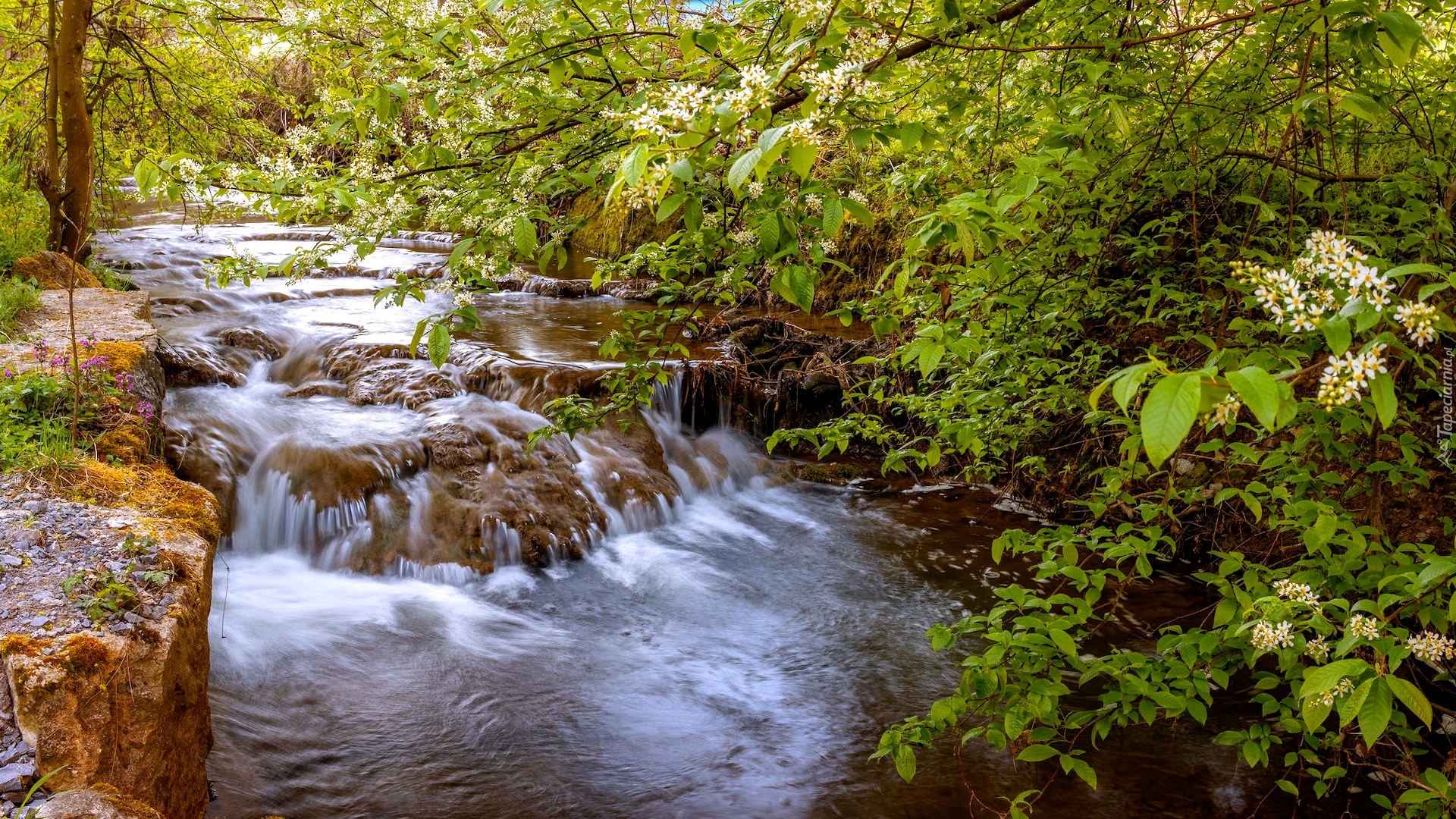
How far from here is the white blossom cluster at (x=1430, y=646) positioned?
6.48ft

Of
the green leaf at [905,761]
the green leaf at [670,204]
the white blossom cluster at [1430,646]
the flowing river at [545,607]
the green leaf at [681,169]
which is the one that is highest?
the green leaf at [681,169]

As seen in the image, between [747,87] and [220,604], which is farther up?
[747,87]

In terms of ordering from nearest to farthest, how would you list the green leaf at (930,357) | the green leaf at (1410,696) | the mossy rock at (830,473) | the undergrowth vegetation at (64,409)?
the green leaf at (1410,696) → the green leaf at (930,357) → the undergrowth vegetation at (64,409) → the mossy rock at (830,473)

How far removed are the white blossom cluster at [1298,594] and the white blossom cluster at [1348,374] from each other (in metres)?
0.82

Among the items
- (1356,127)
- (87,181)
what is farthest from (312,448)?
(1356,127)

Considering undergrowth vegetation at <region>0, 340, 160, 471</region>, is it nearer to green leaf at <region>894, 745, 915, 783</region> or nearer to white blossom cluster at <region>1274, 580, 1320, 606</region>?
green leaf at <region>894, 745, 915, 783</region>

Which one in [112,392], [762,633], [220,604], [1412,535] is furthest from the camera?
[762,633]

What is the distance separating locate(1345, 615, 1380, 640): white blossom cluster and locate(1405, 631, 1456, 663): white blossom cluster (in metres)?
0.17

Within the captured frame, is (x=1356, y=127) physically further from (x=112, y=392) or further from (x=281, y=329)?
(x=281, y=329)

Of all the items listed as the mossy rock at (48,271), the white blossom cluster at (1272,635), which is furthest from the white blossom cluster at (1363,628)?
the mossy rock at (48,271)

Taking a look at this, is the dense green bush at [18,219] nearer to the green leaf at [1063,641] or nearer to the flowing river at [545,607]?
the flowing river at [545,607]

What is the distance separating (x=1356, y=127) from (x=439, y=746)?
5.05 meters

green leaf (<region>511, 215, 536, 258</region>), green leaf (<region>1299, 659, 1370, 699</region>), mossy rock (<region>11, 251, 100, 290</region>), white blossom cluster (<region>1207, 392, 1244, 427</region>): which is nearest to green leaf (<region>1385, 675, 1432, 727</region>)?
green leaf (<region>1299, 659, 1370, 699</region>)

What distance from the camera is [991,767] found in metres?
3.97
